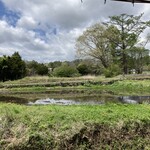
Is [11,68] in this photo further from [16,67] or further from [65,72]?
[65,72]

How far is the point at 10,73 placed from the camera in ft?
125

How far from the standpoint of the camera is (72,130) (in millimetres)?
6586

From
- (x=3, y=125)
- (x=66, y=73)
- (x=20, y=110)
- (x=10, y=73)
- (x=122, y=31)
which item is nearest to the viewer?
(x=3, y=125)

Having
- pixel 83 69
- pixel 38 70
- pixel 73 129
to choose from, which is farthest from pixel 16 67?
pixel 73 129

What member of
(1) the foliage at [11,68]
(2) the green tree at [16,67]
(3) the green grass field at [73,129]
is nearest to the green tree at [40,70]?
(2) the green tree at [16,67]

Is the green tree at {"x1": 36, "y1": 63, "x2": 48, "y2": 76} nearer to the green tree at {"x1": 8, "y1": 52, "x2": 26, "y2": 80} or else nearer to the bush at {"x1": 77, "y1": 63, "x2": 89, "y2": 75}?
the green tree at {"x1": 8, "y1": 52, "x2": 26, "y2": 80}

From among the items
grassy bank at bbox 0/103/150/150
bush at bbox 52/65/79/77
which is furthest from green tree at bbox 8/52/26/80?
grassy bank at bbox 0/103/150/150

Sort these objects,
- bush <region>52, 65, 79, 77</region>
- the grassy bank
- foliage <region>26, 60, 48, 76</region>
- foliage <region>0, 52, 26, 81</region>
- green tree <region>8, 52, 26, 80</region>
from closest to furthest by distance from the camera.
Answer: the grassy bank, foliage <region>0, 52, 26, 81</region>, green tree <region>8, 52, 26, 80</region>, bush <region>52, 65, 79, 77</region>, foliage <region>26, 60, 48, 76</region>

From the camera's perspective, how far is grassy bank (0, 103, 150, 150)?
20.8 feet

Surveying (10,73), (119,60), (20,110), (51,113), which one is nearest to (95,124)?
(51,113)

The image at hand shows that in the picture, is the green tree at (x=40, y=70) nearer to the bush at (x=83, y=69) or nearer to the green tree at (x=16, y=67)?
the green tree at (x=16, y=67)

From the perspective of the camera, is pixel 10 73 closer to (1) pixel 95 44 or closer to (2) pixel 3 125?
(1) pixel 95 44

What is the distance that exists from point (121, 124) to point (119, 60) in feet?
135

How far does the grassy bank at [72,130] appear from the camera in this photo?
6336 mm
